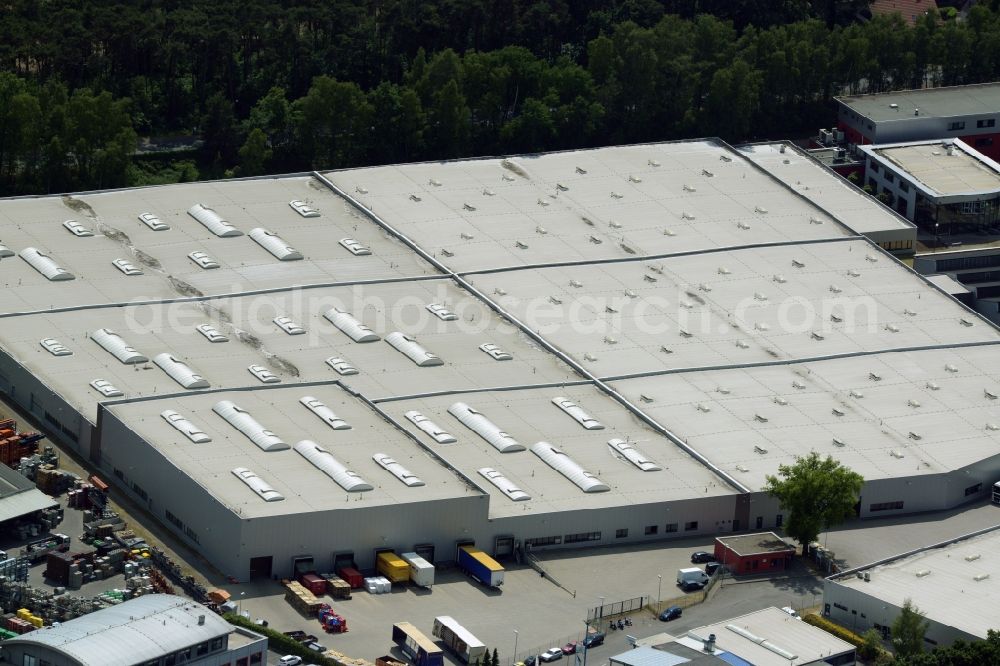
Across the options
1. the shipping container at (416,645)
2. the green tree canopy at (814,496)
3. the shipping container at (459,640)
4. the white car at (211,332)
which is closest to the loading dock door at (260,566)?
the shipping container at (416,645)

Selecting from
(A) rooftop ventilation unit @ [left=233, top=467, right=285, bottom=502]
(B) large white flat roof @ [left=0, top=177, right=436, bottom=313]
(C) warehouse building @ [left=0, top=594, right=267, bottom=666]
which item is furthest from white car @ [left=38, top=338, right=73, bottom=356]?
(C) warehouse building @ [left=0, top=594, right=267, bottom=666]

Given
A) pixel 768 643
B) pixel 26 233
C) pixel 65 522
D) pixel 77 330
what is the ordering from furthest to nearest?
pixel 26 233 < pixel 77 330 < pixel 65 522 < pixel 768 643

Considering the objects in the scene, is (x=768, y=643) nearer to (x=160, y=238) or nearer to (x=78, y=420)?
(x=78, y=420)

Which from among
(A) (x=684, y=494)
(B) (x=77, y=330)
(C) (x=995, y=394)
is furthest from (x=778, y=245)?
(B) (x=77, y=330)

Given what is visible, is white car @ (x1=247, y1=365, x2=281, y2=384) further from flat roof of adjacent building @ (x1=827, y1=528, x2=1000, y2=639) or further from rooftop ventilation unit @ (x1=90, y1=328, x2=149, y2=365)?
flat roof of adjacent building @ (x1=827, y1=528, x2=1000, y2=639)

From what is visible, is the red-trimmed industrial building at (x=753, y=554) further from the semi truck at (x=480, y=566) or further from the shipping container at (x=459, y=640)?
the shipping container at (x=459, y=640)

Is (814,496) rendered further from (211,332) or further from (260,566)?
(211,332)

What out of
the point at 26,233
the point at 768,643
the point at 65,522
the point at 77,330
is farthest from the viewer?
the point at 26,233

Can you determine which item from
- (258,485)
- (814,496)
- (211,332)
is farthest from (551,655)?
(211,332)
